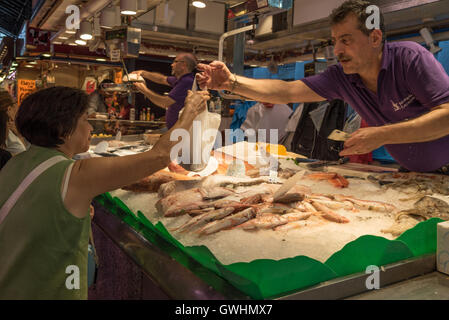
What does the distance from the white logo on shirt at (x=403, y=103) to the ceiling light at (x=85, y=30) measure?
417cm

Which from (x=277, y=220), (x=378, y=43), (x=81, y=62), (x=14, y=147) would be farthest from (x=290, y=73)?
(x=277, y=220)

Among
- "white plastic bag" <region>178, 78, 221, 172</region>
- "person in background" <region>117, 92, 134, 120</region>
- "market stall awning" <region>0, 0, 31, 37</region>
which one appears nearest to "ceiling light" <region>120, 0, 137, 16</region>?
"white plastic bag" <region>178, 78, 221, 172</region>

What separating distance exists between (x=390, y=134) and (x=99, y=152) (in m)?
2.04

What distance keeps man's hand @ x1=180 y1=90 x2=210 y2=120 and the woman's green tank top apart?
1.48 ft

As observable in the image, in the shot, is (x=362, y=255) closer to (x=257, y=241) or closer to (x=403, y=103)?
(x=257, y=241)

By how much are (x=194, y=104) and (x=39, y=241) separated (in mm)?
694

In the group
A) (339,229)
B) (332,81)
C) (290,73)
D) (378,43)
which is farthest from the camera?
(290,73)

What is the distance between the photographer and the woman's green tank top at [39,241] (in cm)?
111

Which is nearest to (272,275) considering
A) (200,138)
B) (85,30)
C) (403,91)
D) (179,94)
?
(200,138)

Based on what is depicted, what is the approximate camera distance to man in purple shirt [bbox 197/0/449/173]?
167 centimetres

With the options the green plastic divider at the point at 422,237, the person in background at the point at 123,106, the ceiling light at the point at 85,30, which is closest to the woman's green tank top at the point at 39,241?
the green plastic divider at the point at 422,237

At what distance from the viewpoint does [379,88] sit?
204cm

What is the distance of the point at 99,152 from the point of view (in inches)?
110
